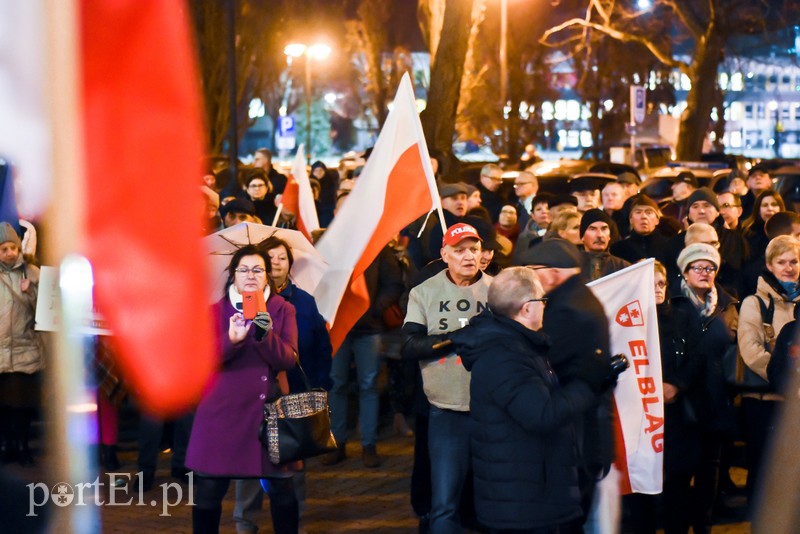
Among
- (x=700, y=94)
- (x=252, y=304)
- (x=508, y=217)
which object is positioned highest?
(x=700, y=94)

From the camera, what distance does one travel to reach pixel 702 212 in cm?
1008

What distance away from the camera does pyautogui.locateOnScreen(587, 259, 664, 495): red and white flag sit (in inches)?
261

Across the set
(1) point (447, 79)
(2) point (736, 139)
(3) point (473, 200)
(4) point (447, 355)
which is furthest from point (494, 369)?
(2) point (736, 139)

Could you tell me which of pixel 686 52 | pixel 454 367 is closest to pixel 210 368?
pixel 454 367

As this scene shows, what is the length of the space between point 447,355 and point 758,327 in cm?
194

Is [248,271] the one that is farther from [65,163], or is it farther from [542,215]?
[542,215]

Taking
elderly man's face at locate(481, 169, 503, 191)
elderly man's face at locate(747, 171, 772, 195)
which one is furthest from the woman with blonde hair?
elderly man's face at locate(481, 169, 503, 191)

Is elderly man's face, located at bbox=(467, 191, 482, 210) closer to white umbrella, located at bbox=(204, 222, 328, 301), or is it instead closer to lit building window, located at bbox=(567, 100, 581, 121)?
white umbrella, located at bbox=(204, 222, 328, 301)

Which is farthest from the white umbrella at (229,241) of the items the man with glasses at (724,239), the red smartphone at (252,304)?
the man with glasses at (724,239)

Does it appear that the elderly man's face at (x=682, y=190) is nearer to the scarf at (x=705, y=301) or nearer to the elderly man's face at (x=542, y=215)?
the elderly man's face at (x=542, y=215)

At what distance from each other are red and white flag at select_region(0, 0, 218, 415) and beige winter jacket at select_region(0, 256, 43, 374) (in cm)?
395

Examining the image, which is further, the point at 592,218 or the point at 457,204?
the point at 457,204

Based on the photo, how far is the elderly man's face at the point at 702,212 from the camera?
33.0ft

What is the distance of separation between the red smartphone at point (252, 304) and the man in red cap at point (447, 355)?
876 mm
